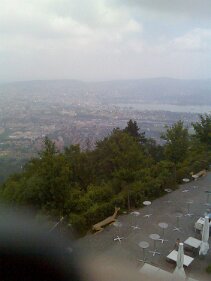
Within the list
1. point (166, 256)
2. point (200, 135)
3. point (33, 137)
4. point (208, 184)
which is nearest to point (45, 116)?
point (33, 137)

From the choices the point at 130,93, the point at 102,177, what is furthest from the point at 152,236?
the point at 130,93

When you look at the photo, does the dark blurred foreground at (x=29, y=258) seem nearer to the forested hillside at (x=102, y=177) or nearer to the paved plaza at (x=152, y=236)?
the paved plaza at (x=152, y=236)

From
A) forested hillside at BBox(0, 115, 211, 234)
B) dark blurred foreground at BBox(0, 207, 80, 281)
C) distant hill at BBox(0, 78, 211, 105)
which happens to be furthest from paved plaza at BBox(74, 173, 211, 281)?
distant hill at BBox(0, 78, 211, 105)

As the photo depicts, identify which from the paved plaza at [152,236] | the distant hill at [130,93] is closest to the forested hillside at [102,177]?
the paved plaza at [152,236]

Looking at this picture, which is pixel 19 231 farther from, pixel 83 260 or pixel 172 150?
pixel 172 150

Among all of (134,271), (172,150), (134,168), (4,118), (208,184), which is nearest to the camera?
(134,271)

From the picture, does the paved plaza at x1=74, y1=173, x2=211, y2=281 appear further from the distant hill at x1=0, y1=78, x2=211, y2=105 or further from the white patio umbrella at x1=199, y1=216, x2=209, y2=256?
the distant hill at x1=0, y1=78, x2=211, y2=105

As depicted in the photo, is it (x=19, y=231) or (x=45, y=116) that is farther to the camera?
(x=45, y=116)

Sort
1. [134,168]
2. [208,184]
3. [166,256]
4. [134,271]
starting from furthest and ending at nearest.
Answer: [134,168]
[208,184]
[166,256]
[134,271]
